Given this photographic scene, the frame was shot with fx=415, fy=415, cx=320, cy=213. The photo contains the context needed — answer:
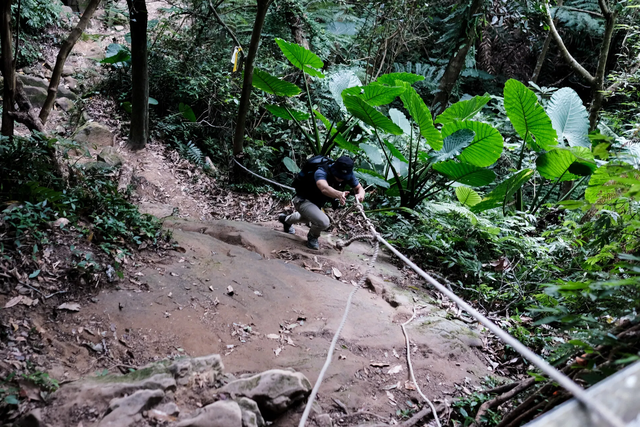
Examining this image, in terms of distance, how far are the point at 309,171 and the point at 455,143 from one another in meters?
2.14

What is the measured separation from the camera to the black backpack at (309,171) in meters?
4.45

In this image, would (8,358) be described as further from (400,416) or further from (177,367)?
(400,416)

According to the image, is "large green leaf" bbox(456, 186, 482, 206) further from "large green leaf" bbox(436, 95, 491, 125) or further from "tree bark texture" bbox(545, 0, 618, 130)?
"tree bark texture" bbox(545, 0, 618, 130)

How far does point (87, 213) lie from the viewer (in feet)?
11.0

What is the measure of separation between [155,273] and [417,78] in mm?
4579

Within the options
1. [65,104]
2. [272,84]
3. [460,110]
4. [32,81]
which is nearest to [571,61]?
[460,110]

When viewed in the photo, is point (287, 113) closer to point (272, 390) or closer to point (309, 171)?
point (309, 171)

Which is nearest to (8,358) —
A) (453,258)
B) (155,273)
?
(155,273)

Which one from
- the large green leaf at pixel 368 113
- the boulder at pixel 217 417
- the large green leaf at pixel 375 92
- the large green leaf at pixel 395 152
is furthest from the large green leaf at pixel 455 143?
the boulder at pixel 217 417

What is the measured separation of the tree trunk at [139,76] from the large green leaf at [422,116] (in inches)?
139

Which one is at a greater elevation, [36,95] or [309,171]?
[36,95]

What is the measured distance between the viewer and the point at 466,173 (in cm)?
565

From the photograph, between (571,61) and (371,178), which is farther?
(571,61)

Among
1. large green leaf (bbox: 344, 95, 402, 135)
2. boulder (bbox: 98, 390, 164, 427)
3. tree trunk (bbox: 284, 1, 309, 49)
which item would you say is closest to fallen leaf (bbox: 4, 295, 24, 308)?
boulder (bbox: 98, 390, 164, 427)
